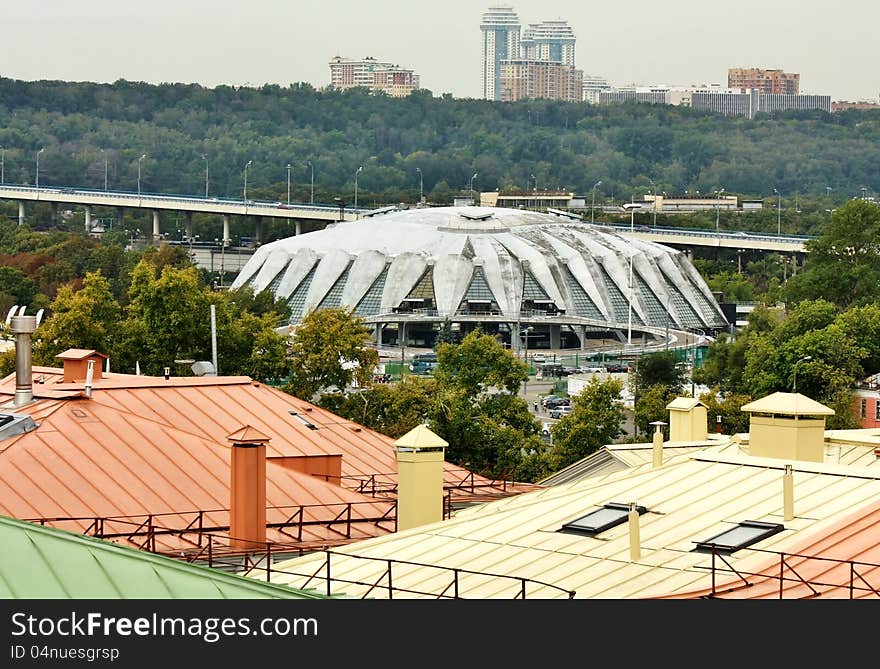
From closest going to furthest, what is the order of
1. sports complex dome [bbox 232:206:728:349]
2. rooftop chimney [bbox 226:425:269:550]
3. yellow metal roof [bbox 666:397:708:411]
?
rooftop chimney [bbox 226:425:269:550]
yellow metal roof [bbox 666:397:708:411]
sports complex dome [bbox 232:206:728:349]

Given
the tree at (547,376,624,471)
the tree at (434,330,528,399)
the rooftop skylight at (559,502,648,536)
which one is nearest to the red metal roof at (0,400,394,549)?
the rooftop skylight at (559,502,648,536)

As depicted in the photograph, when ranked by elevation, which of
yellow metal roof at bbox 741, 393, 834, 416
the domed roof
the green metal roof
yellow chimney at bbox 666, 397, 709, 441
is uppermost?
the green metal roof

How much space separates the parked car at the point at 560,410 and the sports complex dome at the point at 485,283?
2994cm

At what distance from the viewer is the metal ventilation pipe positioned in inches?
1145

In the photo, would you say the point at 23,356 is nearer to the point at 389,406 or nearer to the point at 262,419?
the point at 262,419

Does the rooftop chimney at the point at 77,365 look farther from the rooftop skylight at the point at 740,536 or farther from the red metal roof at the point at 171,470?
the rooftop skylight at the point at 740,536

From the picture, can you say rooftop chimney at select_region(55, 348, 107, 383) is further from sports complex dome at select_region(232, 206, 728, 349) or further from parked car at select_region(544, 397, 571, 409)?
sports complex dome at select_region(232, 206, 728, 349)

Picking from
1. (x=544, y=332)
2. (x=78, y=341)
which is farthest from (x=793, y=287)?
(x=78, y=341)

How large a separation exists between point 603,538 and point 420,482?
4.15 m

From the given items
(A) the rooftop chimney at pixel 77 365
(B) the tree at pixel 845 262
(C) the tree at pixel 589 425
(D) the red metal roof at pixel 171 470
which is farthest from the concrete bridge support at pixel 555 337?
(D) the red metal roof at pixel 171 470

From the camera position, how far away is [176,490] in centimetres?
2870

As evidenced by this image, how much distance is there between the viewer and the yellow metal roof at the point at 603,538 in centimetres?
2150

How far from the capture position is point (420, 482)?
88.4ft

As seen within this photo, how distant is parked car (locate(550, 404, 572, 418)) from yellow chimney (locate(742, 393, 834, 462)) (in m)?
46.5
